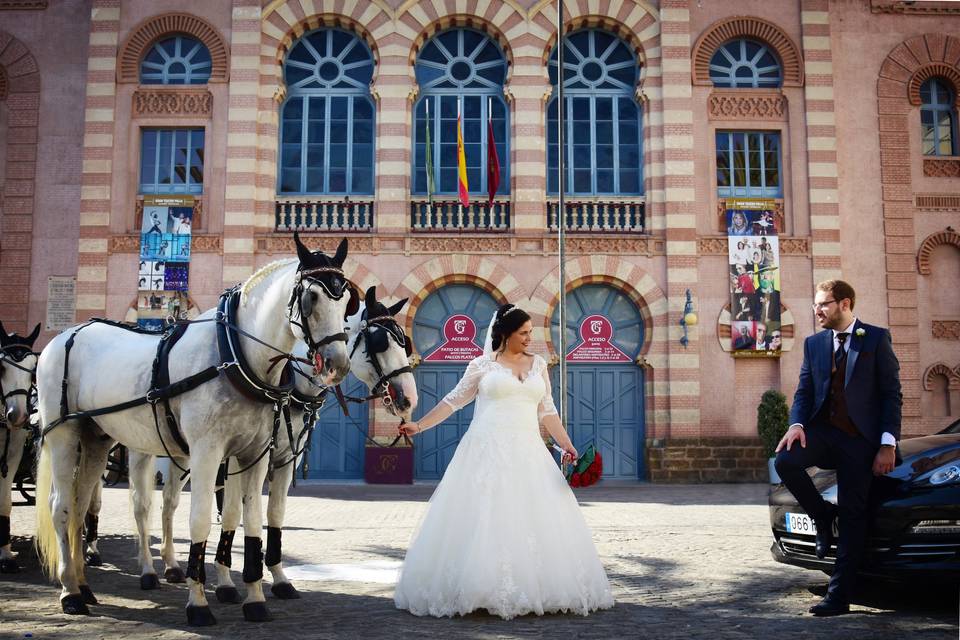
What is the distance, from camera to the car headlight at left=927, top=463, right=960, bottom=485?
18.6 ft

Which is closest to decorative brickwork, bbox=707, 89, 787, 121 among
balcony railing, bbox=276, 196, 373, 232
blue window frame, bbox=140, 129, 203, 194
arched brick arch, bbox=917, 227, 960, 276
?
arched brick arch, bbox=917, 227, 960, 276

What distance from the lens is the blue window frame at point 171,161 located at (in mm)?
20594

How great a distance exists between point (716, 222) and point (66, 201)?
51.5 feet

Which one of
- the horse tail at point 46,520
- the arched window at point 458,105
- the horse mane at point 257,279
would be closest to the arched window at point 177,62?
the arched window at point 458,105

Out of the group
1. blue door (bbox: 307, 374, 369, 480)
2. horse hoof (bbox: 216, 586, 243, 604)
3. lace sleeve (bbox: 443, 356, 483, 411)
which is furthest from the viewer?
blue door (bbox: 307, 374, 369, 480)

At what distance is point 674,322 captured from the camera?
1992 cm

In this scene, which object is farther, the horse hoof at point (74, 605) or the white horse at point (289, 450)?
the white horse at point (289, 450)

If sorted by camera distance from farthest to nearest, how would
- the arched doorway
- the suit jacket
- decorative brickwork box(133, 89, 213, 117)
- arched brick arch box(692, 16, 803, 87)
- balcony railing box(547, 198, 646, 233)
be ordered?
Result: arched brick arch box(692, 16, 803, 87) → decorative brickwork box(133, 89, 213, 117) → balcony railing box(547, 198, 646, 233) → the arched doorway → the suit jacket

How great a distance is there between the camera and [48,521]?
6898 millimetres

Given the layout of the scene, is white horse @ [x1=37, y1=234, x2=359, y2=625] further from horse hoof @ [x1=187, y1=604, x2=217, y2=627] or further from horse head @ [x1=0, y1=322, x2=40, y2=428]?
horse head @ [x1=0, y1=322, x2=40, y2=428]

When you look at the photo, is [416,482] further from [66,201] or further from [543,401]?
[543,401]

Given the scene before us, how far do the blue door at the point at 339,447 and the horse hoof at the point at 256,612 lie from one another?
14133mm

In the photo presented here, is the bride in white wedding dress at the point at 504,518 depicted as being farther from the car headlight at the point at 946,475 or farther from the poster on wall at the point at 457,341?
the poster on wall at the point at 457,341

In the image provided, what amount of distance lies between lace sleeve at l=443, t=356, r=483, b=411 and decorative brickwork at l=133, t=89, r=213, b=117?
16.4 meters
